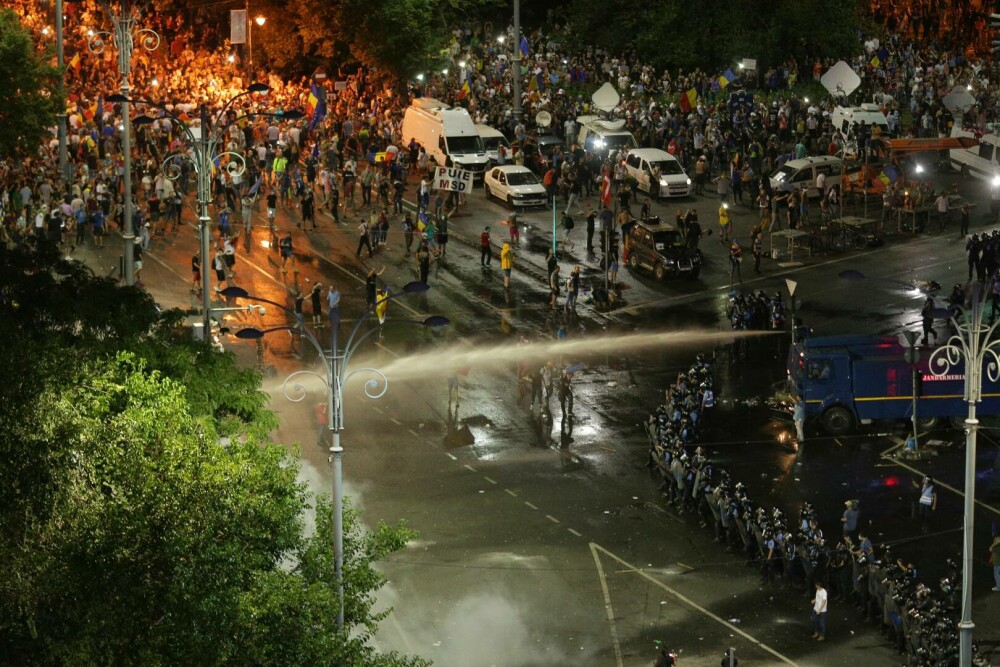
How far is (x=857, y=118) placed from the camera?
6606 cm

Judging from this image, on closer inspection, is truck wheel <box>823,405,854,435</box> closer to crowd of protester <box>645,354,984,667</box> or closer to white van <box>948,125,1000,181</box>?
crowd of protester <box>645,354,984,667</box>

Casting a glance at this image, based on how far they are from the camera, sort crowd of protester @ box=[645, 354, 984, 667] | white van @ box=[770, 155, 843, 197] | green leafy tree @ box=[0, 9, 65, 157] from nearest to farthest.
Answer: crowd of protester @ box=[645, 354, 984, 667], green leafy tree @ box=[0, 9, 65, 157], white van @ box=[770, 155, 843, 197]

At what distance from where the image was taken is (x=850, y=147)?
209 ft

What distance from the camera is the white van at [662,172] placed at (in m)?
59.6

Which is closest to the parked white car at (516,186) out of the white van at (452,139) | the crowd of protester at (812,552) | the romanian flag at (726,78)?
the white van at (452,139)

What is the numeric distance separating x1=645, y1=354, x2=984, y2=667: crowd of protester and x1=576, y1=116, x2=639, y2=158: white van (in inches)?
993

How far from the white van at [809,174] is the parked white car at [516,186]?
801cm

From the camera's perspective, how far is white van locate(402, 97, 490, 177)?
61.5 metres

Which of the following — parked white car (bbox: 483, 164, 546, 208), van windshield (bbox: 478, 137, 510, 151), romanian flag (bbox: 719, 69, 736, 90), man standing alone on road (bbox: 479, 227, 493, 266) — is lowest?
man standing alone on road (bbox: 479, 227, 493, 266)

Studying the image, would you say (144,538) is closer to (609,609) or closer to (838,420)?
(609,609)

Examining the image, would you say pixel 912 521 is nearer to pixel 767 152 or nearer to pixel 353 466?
pixel 353 466

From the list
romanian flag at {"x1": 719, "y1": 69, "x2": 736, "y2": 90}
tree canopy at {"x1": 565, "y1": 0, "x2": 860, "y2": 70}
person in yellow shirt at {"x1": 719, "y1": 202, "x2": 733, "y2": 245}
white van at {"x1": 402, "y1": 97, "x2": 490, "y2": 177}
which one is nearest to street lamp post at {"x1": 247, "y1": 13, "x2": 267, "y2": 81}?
white van at {"x1": 402, "y1": 97, "x2": 490, "y2": 177}

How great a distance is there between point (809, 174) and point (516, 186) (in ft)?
32.7

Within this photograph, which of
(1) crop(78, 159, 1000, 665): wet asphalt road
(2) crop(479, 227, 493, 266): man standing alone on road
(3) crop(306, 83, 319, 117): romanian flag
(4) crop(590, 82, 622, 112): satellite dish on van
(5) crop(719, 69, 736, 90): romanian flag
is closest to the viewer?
(1) crop(78, 159, 1000, 665): wet asphalt road
